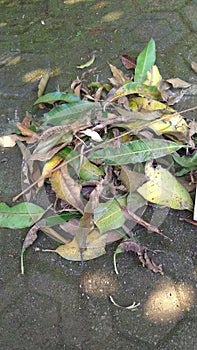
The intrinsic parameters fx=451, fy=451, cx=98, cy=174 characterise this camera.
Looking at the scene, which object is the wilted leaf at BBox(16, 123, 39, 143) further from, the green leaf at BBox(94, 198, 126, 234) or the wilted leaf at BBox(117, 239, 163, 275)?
the wilted leaf at BBox(117, 239, 163, 275)

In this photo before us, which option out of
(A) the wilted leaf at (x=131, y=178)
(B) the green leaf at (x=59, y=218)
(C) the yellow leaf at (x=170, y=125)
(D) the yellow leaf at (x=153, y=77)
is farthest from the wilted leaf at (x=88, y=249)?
(D) the yellow leaf at (x=153, y=77)

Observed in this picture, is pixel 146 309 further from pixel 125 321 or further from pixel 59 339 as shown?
pixel 59 339

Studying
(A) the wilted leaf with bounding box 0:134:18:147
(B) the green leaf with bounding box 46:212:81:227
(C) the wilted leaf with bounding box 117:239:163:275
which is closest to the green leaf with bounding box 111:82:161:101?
(A) the wilted leaf with bounding box 0:134:18:147

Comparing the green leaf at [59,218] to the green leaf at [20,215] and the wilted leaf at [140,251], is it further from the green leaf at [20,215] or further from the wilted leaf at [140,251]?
the wilted leaf at [140,251]

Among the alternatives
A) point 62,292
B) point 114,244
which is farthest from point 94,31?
point 62,292

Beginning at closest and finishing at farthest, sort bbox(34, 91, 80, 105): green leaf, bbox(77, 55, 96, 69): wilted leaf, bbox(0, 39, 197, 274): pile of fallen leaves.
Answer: bbox(0, 39, 197, 274): pile of fallen leaves → bbox(34, 91, 80, 105): green leaf → bbox(77, 55, 96, 69): wilted leaf

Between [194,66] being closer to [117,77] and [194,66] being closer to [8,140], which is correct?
[117,77]

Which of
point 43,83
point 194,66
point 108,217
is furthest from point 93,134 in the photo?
point 194,66
